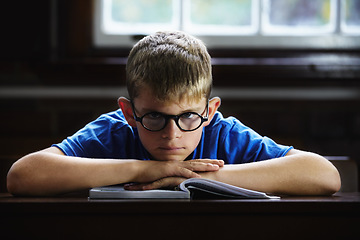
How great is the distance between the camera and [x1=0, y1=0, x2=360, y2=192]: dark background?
1.95 meters

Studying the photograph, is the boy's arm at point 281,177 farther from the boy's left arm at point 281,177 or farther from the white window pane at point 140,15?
the white window pane at point 140,15

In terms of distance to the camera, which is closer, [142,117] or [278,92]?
[142,117]

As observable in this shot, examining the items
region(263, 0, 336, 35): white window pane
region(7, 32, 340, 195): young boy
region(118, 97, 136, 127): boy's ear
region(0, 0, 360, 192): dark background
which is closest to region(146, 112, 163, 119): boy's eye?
region(7, 32, 340, 195): young boy

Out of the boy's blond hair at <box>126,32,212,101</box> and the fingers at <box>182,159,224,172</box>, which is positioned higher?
the boy's blond hair at <box>126,32,212,101</box>

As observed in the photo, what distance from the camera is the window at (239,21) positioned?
80.9 inches

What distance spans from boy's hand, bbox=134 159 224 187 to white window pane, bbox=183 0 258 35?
1157 mm
